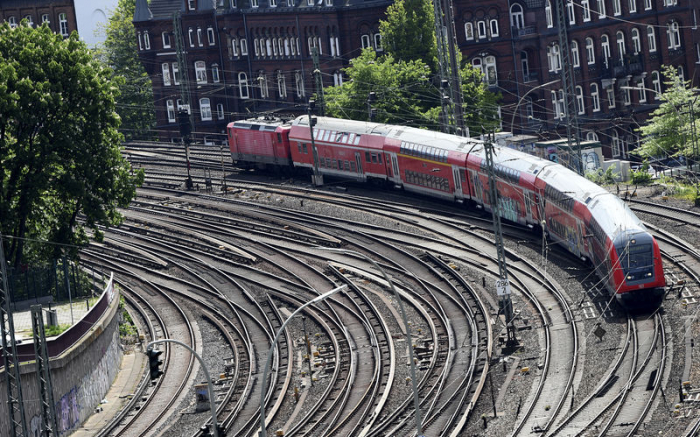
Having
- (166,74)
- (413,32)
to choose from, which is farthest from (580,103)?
(166,74)

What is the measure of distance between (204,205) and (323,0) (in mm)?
40159

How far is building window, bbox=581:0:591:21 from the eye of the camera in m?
101

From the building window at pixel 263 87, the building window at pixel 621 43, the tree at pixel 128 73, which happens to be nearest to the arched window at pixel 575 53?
the building window at pixel 621 43

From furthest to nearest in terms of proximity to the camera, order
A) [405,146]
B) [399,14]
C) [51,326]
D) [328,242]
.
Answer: [399,14], [405,146], [328,242], [51,326]

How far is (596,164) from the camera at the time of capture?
75.4m

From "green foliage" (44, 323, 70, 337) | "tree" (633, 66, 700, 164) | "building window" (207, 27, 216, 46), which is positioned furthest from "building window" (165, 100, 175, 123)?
"green foliage" (44, 323, 70, 337)

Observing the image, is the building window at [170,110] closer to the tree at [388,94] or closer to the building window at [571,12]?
the tree at [388,94]

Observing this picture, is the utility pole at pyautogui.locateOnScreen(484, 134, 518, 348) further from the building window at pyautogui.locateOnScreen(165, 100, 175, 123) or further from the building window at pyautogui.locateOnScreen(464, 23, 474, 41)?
the building window at pyautogui.locateOnScreen(165, 100, 175, 123)

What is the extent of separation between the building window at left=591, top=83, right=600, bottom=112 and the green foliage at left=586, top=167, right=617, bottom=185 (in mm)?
27366

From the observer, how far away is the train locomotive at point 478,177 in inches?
1906

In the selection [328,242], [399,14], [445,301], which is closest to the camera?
[445,301]

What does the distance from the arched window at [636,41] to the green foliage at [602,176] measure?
92.6 feet

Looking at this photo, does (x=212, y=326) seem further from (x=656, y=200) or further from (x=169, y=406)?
(x=656, y=200)

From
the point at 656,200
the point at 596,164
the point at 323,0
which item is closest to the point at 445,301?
the point at 656,200
